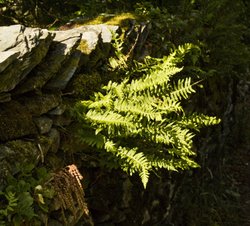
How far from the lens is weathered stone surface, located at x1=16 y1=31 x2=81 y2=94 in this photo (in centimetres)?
375

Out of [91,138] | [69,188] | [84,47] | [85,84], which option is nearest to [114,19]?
[84,47]

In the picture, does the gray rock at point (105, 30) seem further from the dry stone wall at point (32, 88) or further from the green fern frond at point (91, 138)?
the green fern frond at point (91, 138)

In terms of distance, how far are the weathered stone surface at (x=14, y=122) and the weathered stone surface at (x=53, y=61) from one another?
0.21m

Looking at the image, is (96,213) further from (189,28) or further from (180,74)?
(189,28)

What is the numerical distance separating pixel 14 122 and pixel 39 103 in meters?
0.36

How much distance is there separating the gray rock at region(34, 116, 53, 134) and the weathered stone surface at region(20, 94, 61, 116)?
6 centimetres

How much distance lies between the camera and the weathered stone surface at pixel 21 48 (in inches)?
134

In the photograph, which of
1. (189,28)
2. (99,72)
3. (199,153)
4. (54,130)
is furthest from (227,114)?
(54,130)

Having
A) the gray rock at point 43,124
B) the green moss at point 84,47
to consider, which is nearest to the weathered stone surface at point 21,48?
the gray rock at point 43,124

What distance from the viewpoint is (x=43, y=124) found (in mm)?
3748

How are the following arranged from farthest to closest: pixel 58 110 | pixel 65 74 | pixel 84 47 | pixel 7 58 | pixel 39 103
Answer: pixel 84 47 < pixel 65 74 < pixel 58 110 < pixel 39 103 < pixel 7 58

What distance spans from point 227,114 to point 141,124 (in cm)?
434

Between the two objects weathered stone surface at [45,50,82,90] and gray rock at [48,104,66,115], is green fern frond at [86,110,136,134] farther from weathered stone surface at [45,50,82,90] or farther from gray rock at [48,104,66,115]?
weathered stone surface at [45,50,82,90]

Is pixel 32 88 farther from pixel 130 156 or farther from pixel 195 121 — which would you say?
pixel 195 121
